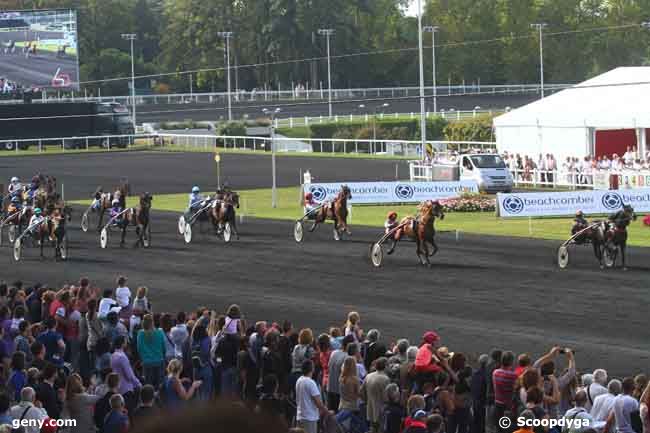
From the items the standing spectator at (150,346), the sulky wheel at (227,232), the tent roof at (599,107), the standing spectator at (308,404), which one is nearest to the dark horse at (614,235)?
the sulky wheel at (227,232)

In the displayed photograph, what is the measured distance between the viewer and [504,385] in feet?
34.5

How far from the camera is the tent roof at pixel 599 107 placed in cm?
4603

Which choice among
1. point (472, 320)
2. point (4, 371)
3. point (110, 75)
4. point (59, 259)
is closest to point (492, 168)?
point (59, 259)

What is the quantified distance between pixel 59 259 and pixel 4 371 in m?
17.3

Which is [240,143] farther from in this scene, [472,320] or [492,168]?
[472,320]

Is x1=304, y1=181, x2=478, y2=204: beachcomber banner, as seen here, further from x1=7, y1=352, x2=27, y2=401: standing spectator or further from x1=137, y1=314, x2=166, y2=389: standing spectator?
x1=7, y1=352, x2=27, y2=401: standing spectator

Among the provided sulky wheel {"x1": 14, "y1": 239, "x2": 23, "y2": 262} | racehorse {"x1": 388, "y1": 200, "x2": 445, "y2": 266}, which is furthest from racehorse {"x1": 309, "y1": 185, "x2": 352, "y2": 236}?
sulky wheel {"x1": 14, "y1": 239, "x2": 23, "y2": 262}

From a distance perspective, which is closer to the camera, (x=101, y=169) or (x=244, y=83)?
(x=101, y=169)

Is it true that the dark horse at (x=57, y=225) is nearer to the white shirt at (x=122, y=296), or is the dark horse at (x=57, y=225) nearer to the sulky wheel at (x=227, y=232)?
the sulky wheel at (x=227, y=232)

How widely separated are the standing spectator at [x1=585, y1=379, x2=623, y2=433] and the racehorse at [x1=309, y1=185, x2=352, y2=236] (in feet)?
66.8

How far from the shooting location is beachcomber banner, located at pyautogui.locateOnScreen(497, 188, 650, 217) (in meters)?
33.4

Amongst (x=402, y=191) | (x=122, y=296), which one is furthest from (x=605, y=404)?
(x=402, y=191)

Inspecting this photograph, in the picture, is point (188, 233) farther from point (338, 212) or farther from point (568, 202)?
point (568, 202)

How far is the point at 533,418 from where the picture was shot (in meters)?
8.93
